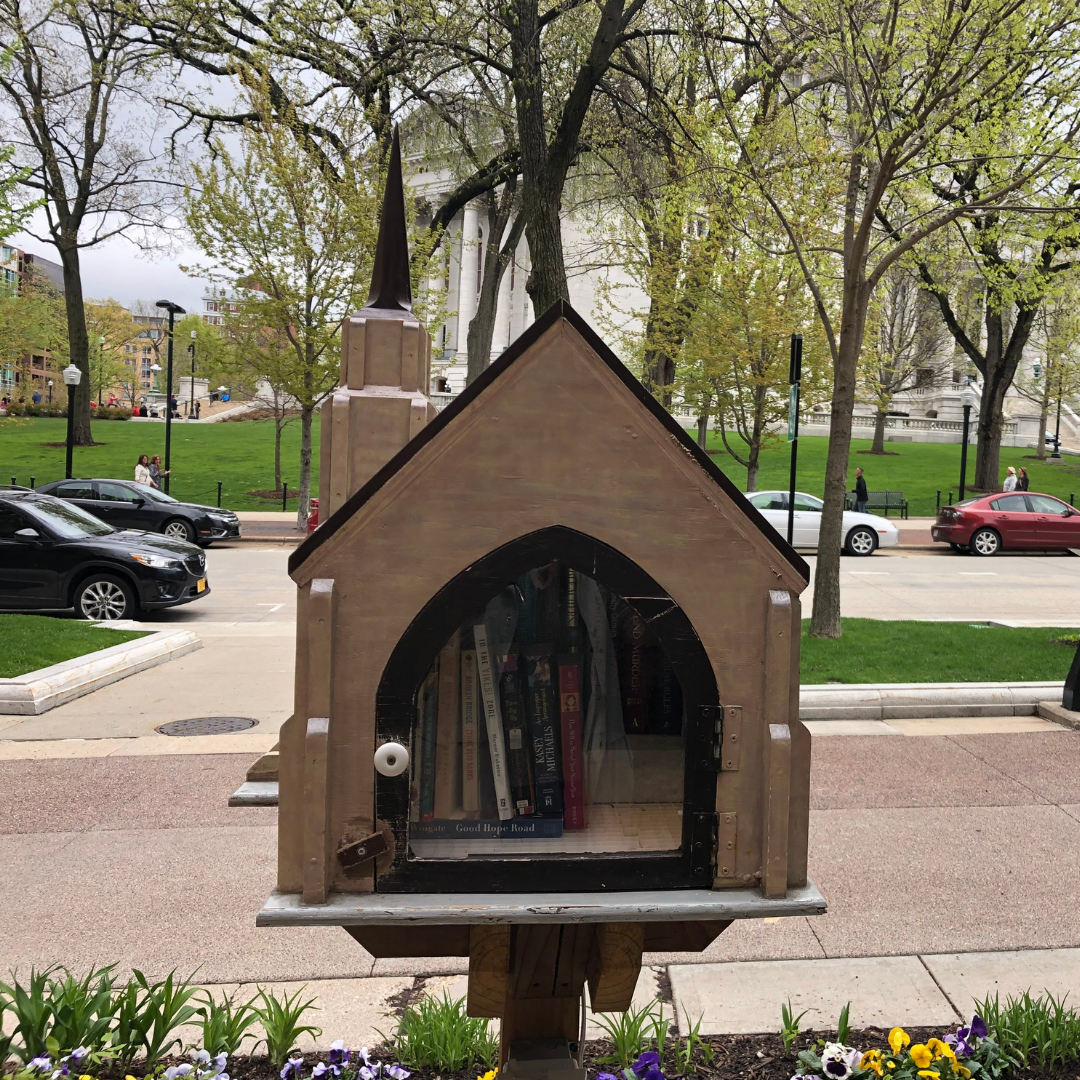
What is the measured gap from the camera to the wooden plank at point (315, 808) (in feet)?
5.54

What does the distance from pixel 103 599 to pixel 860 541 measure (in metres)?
16.1

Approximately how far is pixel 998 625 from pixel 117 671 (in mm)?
10406

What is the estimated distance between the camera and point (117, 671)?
9.61m

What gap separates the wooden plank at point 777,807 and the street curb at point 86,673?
783 centimetres

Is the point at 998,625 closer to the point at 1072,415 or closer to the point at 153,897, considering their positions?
the point at 153,897

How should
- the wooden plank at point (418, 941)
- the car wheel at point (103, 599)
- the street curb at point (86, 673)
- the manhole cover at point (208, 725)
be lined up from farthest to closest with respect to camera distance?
the car wheel at point (103, 599), the street curb at point (86, 673), the manhole cover at point (208, 725), the wooden plank at point (418, 941)

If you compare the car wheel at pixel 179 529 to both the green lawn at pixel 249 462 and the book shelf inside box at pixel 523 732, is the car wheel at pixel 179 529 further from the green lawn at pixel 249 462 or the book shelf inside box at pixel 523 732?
the book shelf inside box at pixel 523 732

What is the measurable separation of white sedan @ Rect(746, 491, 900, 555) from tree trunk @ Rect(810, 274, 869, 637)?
1088 centimetres

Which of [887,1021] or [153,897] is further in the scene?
[153,897]

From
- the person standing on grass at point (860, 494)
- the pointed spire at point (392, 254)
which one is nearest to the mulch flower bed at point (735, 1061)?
the pointed spire at point (392, 254)

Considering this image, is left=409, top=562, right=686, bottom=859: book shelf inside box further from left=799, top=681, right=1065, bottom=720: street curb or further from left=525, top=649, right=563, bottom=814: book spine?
left=799, top=681, right=1065, bottom=720: street curb

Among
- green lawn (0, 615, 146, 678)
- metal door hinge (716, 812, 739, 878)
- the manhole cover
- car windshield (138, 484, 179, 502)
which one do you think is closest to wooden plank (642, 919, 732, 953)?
metal door hinge (716, 812, 739, 878)

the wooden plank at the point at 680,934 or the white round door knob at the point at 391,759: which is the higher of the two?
the white round door knob at the point at 391,759

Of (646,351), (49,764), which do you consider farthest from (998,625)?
(646,351)
